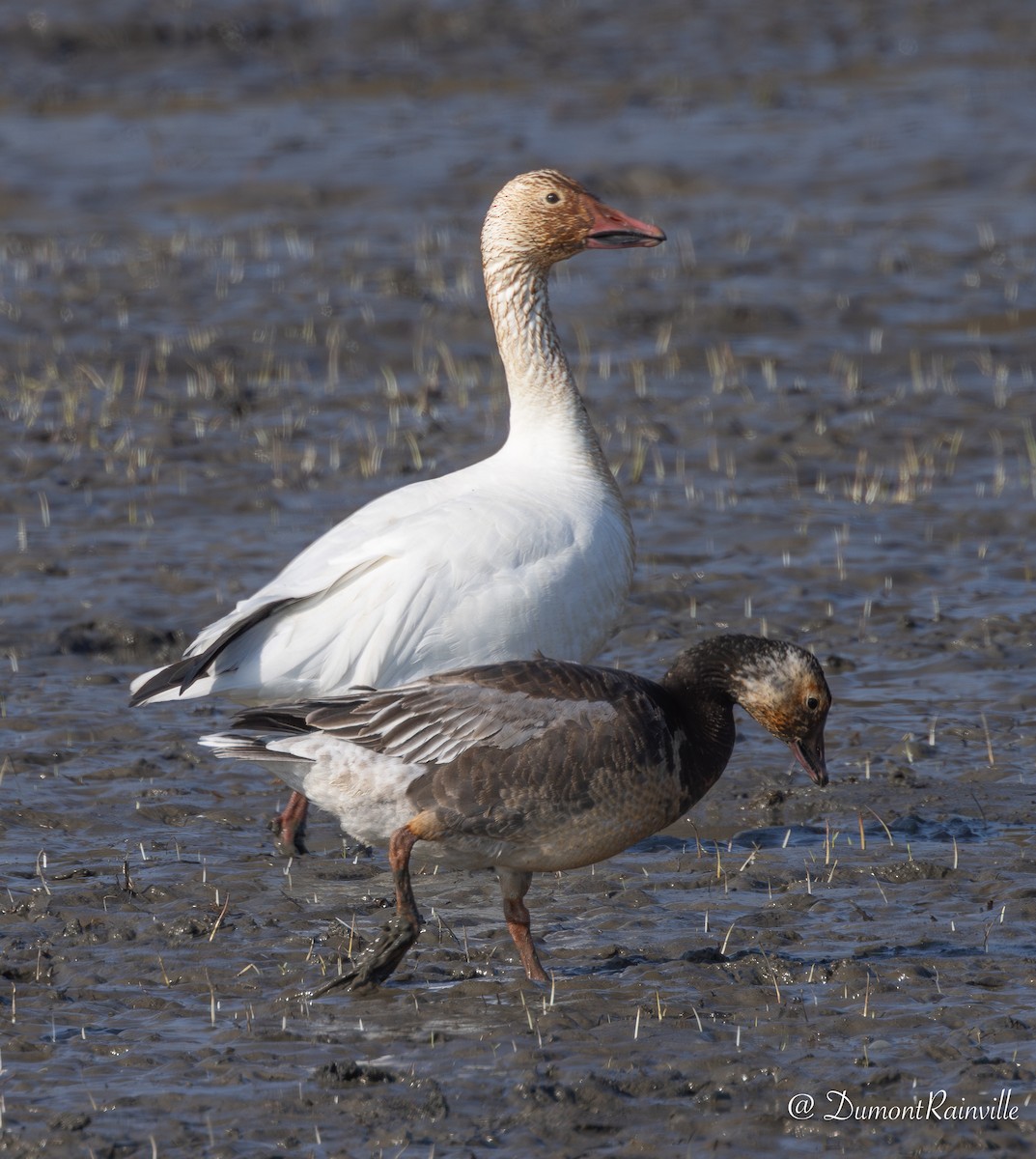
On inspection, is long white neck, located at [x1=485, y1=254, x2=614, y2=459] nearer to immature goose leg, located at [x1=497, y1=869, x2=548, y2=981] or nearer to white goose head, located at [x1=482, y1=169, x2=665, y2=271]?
white goose head, located at [x1=482, y1=169, x2=665, y2=271]

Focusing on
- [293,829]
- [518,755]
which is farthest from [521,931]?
[293,829]

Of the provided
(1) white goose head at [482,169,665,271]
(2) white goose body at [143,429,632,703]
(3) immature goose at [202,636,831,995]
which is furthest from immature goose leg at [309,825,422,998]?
(1) white goose head at [482,169,665,271]

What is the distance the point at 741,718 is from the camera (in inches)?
326

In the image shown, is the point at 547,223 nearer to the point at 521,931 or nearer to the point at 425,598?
the point at 425,598

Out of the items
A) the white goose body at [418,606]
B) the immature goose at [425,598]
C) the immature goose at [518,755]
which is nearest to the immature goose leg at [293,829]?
the immature goose at [425,598]

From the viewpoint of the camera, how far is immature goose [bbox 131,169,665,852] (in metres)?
6.61

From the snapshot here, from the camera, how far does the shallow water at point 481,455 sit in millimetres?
5047

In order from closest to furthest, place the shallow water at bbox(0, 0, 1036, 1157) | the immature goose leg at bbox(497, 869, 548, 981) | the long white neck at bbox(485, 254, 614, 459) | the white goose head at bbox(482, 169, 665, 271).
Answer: the shallow water at bbox(0, 0, 1036, 1157), the immature goose leg at bbox(497, 869, 548, 981), the long white neck at bbox(485, 254, 614, 459), the white goose head at bbox(482, 169, 665, 271)

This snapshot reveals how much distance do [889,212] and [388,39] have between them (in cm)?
875

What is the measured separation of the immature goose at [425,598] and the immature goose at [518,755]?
785 mm

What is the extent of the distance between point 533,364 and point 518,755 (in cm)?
262

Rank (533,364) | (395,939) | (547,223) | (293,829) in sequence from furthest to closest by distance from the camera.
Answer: (547,223), (533,364), (293,829), (395,939)

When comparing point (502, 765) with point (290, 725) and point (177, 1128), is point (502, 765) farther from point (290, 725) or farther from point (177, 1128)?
point (177, 1128)

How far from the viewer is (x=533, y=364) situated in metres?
7.72
